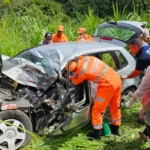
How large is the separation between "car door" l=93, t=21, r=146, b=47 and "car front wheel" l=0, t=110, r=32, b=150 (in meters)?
2.59

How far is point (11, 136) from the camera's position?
4.14 m

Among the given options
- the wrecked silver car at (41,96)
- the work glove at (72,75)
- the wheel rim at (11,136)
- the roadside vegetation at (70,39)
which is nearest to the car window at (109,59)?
the wrecked silver car at (41,96)

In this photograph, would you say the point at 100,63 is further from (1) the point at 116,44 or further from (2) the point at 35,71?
(1) the point at 116,44

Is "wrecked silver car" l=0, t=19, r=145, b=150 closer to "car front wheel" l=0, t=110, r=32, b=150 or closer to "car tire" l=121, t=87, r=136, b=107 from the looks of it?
"car front wheel" l=0, t=110, r=32, b=150

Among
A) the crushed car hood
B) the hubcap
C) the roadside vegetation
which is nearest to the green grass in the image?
the roadside vegetation

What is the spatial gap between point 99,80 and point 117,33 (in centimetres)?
213

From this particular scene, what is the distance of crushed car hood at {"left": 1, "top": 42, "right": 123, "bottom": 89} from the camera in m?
4.63

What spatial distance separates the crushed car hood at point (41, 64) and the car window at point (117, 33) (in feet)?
3.65

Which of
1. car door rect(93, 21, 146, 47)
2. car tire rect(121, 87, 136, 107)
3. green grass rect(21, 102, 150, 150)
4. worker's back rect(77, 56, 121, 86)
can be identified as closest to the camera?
worker's back rect(77, 56, 121, 86)

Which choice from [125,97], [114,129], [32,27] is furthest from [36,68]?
[32,27]

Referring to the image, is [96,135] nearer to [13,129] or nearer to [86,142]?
Result: [86,142]

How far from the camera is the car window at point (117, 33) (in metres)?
6.17

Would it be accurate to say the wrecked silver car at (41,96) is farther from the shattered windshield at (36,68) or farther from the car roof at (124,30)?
the car roof at (124,30)

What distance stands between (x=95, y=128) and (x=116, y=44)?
1901mm
